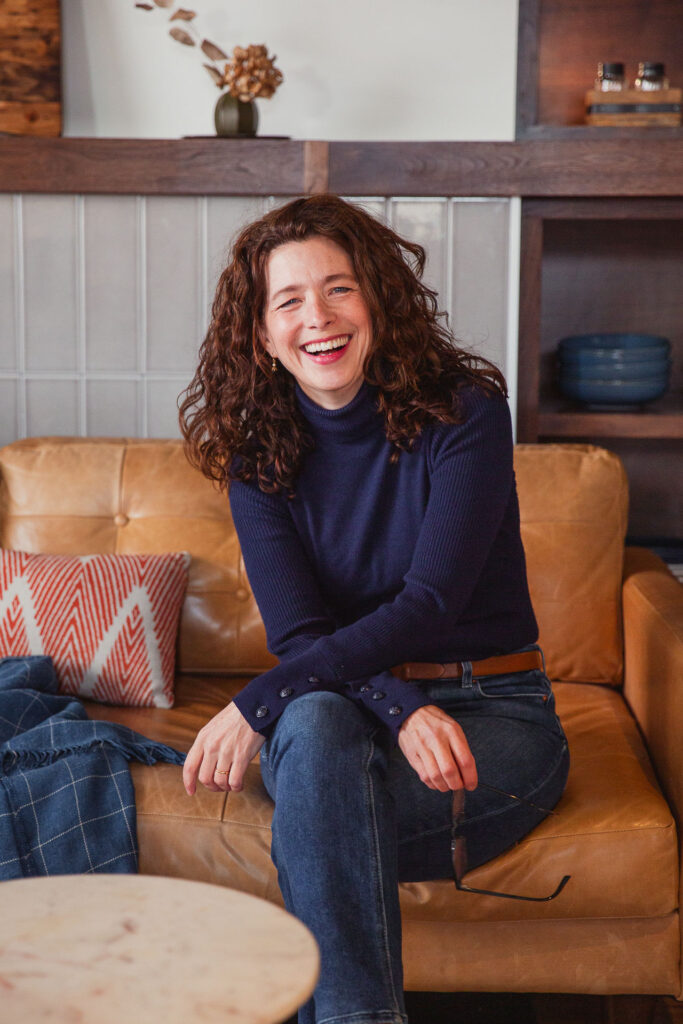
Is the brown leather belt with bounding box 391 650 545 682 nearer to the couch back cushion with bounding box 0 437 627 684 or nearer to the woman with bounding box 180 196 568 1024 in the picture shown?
the woman with bounding box 180 196 568 1024

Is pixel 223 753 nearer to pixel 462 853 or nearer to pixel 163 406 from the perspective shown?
pixel 462 853

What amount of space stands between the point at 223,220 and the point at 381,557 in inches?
49.2

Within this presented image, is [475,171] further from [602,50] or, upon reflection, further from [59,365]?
[59,365]

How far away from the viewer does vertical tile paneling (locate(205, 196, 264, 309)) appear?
255 cm

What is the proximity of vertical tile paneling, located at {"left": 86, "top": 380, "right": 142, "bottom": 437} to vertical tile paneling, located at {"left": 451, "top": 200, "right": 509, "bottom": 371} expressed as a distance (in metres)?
0.80

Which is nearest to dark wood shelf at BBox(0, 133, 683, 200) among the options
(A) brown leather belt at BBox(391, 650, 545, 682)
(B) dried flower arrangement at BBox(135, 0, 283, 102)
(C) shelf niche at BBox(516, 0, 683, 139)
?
(B) dried flower arrangement at BBox(135, 0, 283, 102)

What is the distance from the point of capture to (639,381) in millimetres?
2678

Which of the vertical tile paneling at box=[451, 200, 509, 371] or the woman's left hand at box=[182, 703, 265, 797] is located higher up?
the vertical tile paneling at box=[451, 200, 509, 371]

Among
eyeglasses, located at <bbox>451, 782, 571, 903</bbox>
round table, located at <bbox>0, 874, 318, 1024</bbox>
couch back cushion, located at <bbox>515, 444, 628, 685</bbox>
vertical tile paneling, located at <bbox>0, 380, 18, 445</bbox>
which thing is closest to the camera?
round table, located at <bbox>0, 874, 318, 1024</bbox>

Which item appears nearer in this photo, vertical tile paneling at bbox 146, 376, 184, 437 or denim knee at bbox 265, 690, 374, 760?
denim knee at bbox 265, 690, 374, 760

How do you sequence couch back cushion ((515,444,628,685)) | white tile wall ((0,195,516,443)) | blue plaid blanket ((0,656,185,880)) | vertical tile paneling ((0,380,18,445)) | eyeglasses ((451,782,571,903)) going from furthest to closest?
1. vertical tile paneling ((0,380,18,445))
2. white tile wall ((0,195,516,443))
3. couch back cushion ((515,444,628,685))
4. blue plaid blanket ((0,656,185,880))
5. eyeglasses ((451,782,571,903))

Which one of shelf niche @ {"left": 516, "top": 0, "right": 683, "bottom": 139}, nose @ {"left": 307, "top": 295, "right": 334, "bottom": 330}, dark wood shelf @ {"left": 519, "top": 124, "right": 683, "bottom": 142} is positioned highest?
shelf niche @ {"left": 516, "top": 0, "right": 683, "bottom": 139}

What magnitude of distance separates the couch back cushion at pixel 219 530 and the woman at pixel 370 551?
1.32 ft

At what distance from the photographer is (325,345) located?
158 cm
